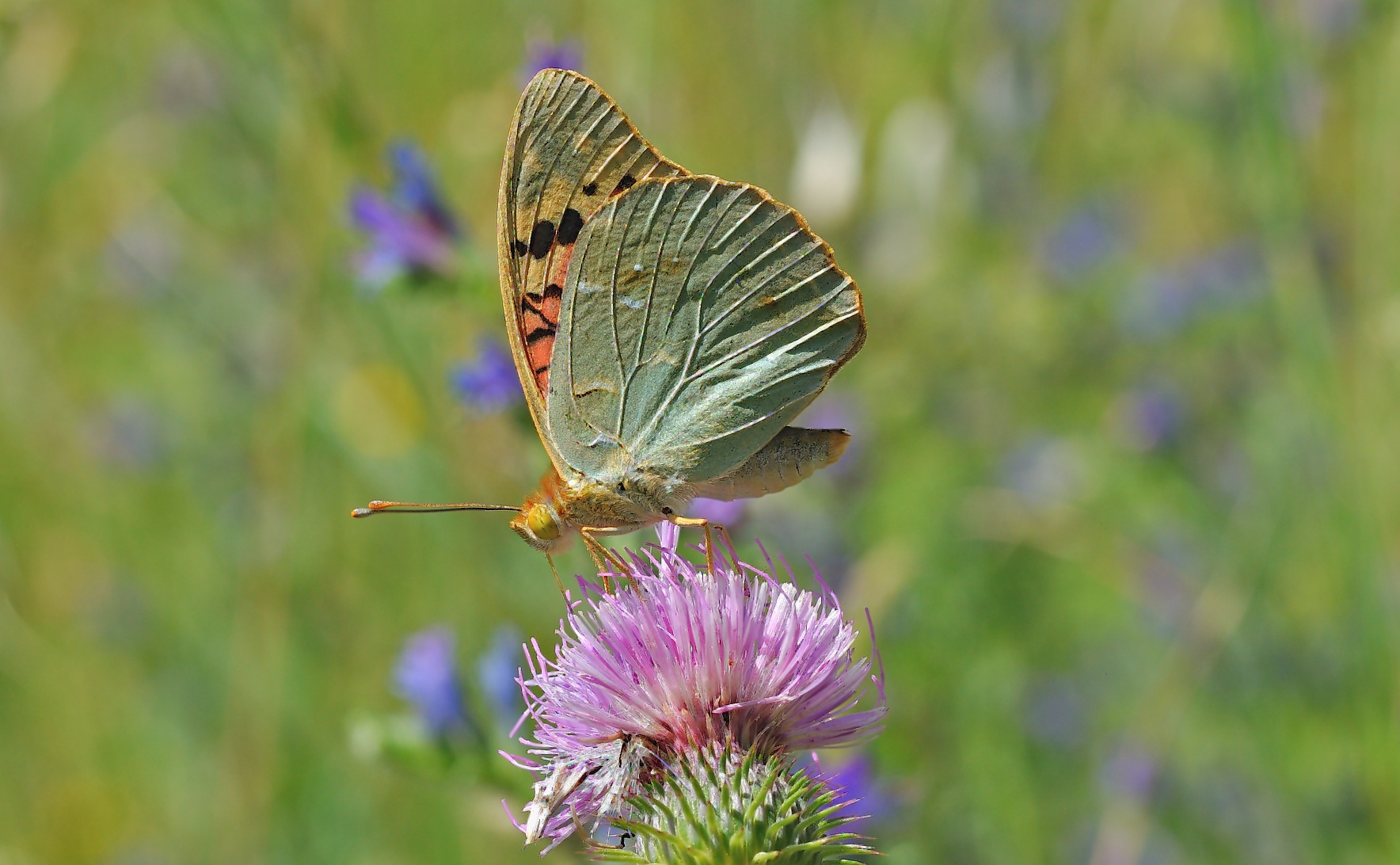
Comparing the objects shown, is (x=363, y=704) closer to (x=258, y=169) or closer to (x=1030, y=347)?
(x=258, y=169)

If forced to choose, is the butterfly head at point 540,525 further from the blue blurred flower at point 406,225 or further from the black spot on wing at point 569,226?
the blue blurred flower at point 406,225

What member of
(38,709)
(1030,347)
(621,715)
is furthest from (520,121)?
(38,709)

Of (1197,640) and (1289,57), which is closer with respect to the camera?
(1289,57)

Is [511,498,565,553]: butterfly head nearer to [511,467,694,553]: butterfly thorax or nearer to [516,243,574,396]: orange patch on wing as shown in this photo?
[511,467,694,553]: butterfly thorax

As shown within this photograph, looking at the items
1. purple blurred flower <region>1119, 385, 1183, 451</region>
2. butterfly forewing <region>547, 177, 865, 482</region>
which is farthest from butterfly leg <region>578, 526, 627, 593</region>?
purple blurred flower <region>1119, 385, 1183, 451</region>

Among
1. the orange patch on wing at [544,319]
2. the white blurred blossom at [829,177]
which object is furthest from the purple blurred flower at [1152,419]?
the orange patch on wing at [544,319]

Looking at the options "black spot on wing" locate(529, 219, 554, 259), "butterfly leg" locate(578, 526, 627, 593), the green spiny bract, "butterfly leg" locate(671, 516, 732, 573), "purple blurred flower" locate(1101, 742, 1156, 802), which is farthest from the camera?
"purple blurred flower" locate(1101, 742, 1156, 802)
